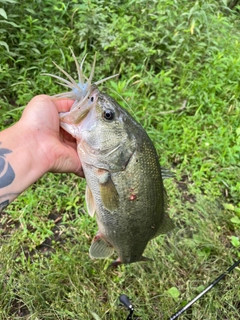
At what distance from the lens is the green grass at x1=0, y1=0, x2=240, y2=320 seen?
8.93 ft

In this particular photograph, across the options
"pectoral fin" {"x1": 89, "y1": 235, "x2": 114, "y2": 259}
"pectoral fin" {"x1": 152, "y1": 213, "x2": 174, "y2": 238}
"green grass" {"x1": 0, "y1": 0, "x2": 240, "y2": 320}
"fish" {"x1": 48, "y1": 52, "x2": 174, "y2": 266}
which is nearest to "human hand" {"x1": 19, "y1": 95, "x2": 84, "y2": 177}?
"fish" {"x1": 48, "y1": 52, "x2": 174, "y2": 266}

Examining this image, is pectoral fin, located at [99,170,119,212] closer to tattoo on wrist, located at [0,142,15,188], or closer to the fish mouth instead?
the fish mouth

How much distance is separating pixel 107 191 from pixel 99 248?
1.71ft

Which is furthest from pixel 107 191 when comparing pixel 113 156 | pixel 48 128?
pixel 48 128

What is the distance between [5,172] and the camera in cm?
194

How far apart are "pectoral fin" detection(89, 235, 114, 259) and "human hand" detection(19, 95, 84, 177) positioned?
52 centimetres

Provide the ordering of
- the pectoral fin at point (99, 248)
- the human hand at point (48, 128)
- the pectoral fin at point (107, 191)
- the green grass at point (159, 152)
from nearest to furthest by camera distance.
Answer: the pectoral fin at point (107, 191) → the human hand at point (48, 128) → the pectoral fin at point (99, 248) → the green grass at point (159, 152)

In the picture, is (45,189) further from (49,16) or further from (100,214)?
(49,16)

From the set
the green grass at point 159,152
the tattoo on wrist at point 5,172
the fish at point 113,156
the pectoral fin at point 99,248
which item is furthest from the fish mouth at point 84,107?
the green grass at point 159,152

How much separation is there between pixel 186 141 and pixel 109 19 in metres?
1.86

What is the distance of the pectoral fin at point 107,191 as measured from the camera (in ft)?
6.21

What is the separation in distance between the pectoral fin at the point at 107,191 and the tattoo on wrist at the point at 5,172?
511 mm

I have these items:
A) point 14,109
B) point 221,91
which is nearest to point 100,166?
point 14,109

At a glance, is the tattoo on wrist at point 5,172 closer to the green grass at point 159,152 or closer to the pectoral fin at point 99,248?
the pectoral fin at point 99,248
